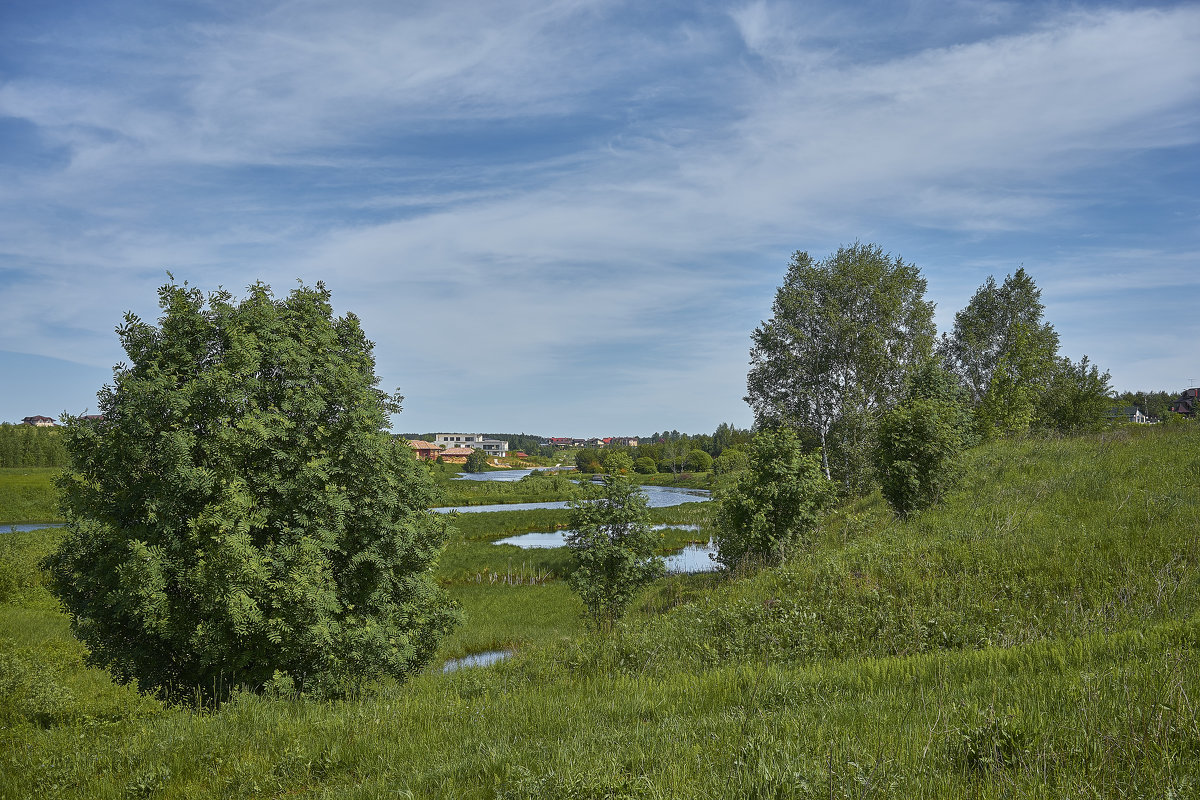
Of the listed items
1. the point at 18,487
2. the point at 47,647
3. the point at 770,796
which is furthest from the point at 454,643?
the point at 18,487

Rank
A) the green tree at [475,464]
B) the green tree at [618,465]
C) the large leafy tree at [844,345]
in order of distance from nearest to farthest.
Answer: the green tree at [618,465]
the large leafy tree at [844,345]
the green tree at [475,464]

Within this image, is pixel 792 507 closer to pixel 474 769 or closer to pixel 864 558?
pixel 864 558

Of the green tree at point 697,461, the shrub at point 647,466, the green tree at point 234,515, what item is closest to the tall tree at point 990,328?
the green tree at point 234,515

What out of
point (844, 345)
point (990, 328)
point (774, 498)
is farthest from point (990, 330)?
point (774, 498)

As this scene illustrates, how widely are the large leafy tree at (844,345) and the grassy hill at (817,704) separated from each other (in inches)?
734

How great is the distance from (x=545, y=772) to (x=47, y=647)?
23.8 meters

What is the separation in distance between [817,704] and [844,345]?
96.2 feet

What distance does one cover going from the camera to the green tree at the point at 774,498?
798 inches

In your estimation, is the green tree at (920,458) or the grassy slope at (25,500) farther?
the grassy slope at (25,500)

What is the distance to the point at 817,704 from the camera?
5480mm

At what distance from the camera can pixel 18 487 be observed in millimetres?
72562

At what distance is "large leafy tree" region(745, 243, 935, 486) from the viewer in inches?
1260

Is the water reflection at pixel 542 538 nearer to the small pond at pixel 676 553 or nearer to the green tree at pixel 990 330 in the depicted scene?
the small pond at pixel 676 553

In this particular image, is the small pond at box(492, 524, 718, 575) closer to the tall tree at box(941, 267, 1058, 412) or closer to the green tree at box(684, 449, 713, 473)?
the tall tree at box(941, 267, 1058, 412)
